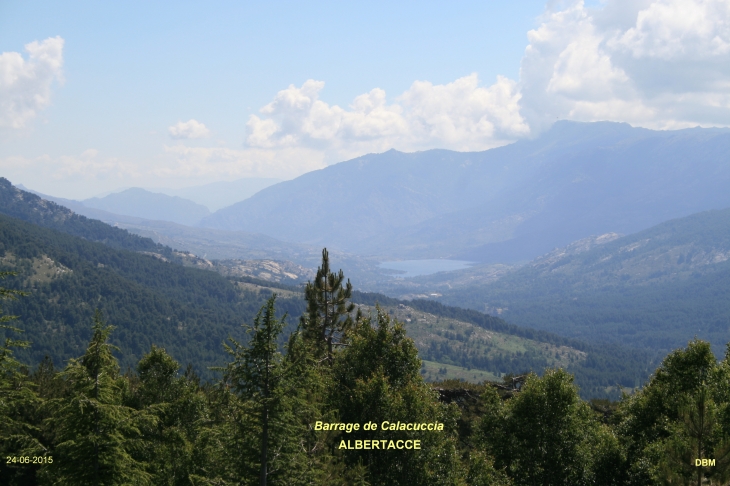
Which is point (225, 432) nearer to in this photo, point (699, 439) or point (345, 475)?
point (345, 475)

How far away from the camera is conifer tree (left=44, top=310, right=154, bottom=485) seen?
21.7m

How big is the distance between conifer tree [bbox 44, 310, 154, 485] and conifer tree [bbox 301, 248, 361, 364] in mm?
26949

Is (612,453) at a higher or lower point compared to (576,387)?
lower

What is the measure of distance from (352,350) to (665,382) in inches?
876

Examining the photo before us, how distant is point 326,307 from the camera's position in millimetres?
50406

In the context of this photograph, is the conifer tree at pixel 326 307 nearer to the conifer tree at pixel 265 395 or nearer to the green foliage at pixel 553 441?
the green foliage at pixel 553 441

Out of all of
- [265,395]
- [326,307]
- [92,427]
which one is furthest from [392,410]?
[326,307]

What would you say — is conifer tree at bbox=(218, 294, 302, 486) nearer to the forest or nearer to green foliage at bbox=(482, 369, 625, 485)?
the forest

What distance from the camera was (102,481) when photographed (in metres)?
22.0

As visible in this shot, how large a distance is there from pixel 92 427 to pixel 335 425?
1091 cm

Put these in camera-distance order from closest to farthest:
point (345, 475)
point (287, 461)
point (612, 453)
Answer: point (287, 461), point (345, 475), point (612, 453)

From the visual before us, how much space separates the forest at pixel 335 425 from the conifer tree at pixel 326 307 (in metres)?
3.02

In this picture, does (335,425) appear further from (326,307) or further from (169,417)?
(326,307)

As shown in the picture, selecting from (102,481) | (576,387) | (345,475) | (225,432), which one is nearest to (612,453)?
(576,387)
